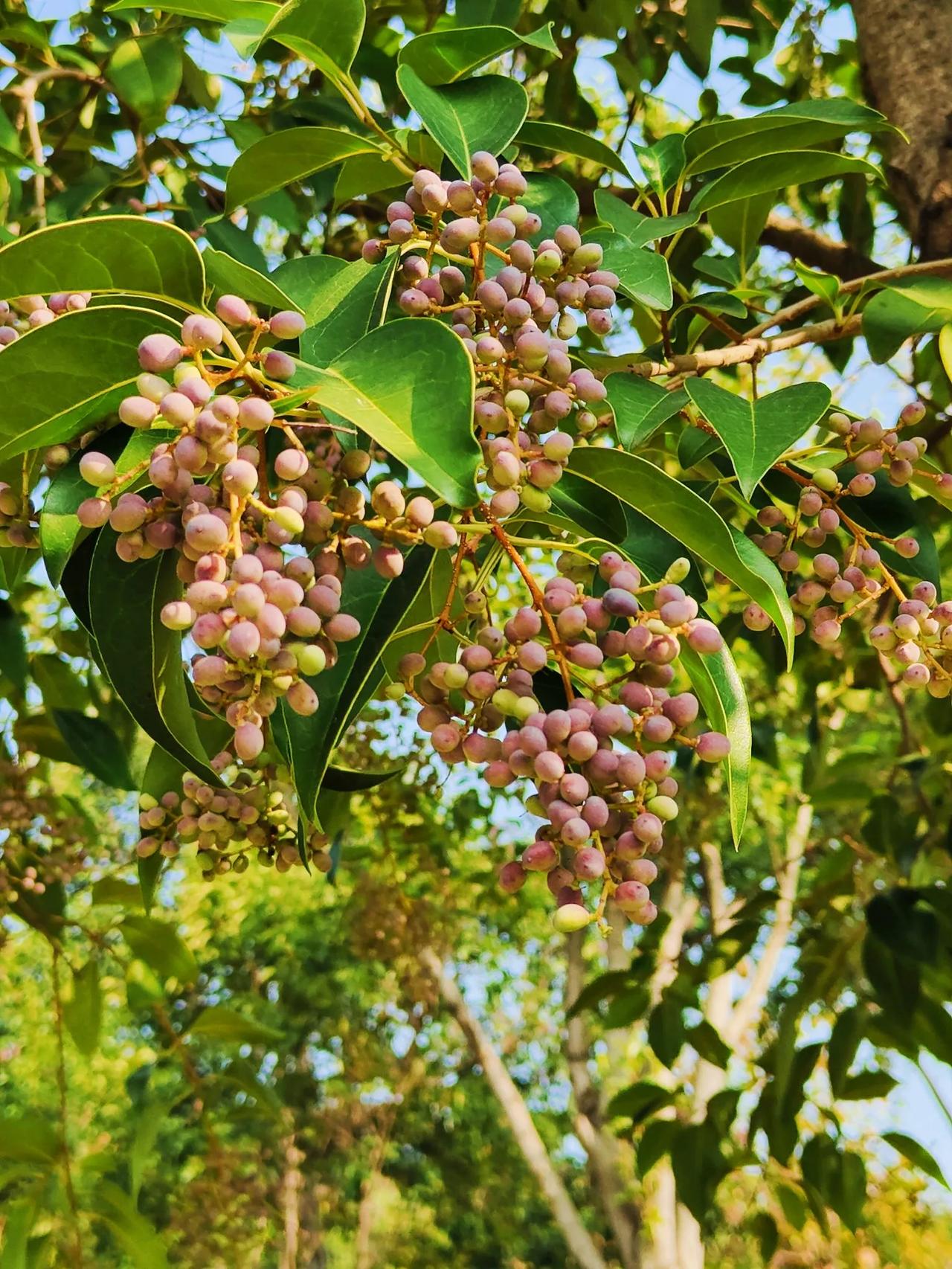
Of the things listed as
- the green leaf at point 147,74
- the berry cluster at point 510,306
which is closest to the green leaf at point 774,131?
the berry cluster at point 510,306

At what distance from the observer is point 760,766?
18.4ft

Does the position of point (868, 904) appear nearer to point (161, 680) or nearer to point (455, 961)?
point (161, 680)

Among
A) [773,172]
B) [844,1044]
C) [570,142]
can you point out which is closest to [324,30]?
[570,142]

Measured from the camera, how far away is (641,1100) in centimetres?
209

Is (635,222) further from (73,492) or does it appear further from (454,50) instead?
(73,492)

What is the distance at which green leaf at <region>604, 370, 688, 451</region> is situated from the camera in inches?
25.0

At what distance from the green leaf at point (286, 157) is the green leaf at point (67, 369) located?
0.30m

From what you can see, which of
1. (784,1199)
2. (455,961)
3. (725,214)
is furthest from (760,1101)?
(455,961)

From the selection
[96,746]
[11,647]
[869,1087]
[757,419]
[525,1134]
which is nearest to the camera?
[757,419]

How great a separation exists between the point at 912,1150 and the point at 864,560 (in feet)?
5.08

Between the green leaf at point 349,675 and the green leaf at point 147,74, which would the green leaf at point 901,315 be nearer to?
the green leaf at point 349,675

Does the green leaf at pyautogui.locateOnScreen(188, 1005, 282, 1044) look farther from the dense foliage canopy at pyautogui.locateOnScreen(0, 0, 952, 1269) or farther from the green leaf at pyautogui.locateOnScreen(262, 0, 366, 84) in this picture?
the green leaf at pyautogui.locateOnScreen(262, 0, 366, 84)

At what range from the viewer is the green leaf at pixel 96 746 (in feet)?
4.42

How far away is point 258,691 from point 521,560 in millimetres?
134
